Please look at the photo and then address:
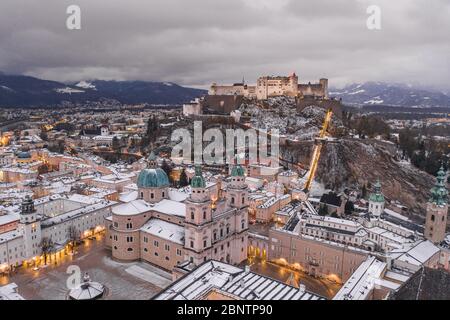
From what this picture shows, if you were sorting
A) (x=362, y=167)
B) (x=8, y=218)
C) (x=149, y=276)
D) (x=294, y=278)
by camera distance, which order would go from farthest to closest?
1. (x=362, y=167)
2. (x=8, y=218)
3. (x=149, y=276)
4. (x=294, y=278)

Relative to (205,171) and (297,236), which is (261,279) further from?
(205,171)

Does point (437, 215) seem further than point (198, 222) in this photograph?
Yes

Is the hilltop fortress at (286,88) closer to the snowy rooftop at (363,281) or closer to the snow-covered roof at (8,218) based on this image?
the snow-covered roof at (8,218)

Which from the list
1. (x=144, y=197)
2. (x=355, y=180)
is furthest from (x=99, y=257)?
(x=355, y=180)

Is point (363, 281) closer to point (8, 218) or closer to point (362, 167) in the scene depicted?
point (8, 218)

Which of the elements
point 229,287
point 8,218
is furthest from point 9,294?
point 8,218

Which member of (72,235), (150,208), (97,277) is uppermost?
(150,208)
